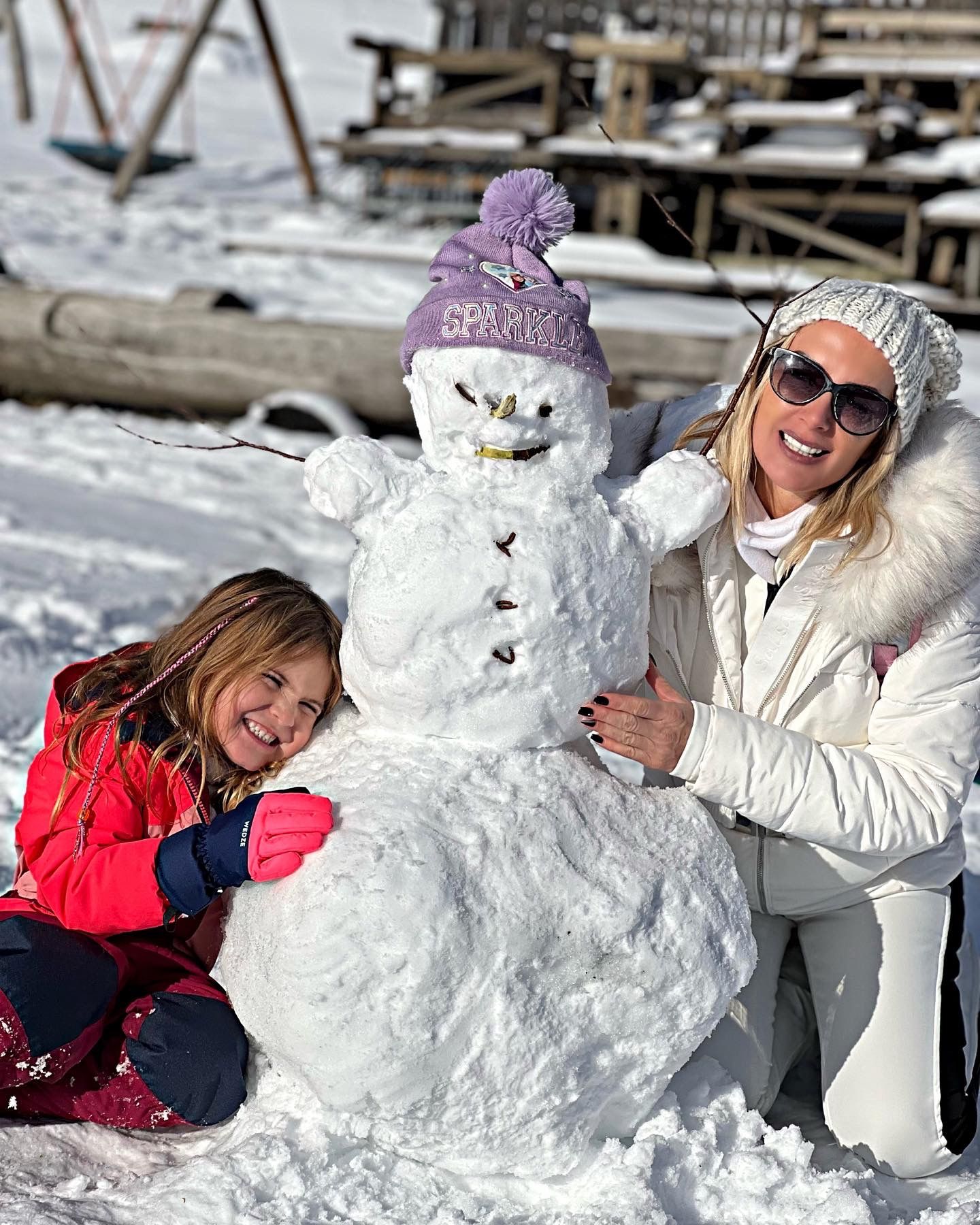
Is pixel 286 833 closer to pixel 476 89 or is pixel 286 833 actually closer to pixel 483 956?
pixel 483 956

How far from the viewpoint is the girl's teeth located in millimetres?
1876

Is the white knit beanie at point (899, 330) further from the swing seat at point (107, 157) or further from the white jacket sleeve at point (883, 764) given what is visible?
the swing seat at point (107, 157)

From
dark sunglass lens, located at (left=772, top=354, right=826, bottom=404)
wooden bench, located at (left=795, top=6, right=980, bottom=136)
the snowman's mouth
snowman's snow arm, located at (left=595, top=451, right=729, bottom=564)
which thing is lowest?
snowman's snow arm, located at (left=595, top=451, right=729, bottom=564)

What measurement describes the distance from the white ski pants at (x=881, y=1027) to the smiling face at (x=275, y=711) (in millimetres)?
792

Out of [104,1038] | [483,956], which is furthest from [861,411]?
[104,1038]

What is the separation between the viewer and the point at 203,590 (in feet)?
13.6

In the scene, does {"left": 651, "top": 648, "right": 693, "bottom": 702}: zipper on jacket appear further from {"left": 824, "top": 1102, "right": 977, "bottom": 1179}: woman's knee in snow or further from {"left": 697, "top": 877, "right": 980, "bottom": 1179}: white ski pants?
{"left": 824, "top": 1102, "right": 977, "bottom": 1179}: woman's knee in snow

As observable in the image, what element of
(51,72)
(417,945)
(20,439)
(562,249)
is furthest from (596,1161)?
(51,72)

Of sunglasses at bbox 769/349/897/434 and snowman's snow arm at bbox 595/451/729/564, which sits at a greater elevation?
sunglasses at bbox 769/349/897/434

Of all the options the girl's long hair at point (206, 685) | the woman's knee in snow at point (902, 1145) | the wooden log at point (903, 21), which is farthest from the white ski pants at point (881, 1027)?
the wooden log at point (903, 21)

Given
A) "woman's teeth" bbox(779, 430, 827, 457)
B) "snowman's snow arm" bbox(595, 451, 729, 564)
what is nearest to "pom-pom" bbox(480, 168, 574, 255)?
"snowman's snow arm" bbox(595, 451, 729, 564)

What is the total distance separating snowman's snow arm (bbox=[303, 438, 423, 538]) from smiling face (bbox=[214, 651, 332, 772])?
30cm

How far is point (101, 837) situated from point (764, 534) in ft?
3.57

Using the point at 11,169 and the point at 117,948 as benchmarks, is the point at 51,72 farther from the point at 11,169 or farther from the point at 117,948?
the point at 117,948
